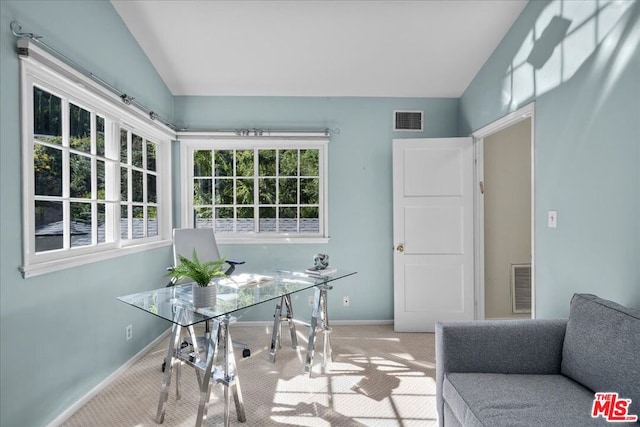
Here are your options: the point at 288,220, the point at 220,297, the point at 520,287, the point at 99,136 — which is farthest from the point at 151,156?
the point at 520,287

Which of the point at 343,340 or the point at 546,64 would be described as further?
the point at 343,340

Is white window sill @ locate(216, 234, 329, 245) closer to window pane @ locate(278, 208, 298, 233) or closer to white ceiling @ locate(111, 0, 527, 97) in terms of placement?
window pane @ locate(278, 208, 298, 233)

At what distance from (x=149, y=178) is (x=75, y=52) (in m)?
1.47

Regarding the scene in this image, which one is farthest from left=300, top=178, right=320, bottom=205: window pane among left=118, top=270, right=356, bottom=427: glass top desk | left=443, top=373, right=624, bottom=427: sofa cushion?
left=443, top=373, right=624, bottom=427: sofa cushion

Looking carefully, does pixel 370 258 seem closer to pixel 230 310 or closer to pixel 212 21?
pixel 230 310

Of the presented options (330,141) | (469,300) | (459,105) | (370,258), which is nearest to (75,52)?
(330,141)

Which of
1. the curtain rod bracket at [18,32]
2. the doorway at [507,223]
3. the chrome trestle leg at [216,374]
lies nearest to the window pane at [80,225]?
the curtain rod bracket at [18,32]

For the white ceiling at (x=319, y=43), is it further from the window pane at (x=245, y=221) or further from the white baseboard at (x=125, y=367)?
the white baseboard at (x=125, y=367)

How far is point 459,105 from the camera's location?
3943 mm

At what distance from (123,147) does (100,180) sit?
1.56ft

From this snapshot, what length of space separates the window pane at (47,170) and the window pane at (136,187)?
96 cm

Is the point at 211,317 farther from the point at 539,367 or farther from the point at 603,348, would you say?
the point at 603,348

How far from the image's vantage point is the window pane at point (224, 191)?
3975 millimetres

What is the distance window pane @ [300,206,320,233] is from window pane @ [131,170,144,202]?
1633 mm
